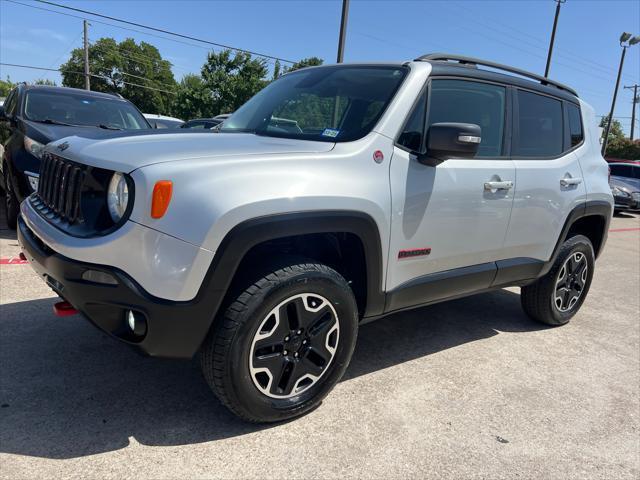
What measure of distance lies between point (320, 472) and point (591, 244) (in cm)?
342

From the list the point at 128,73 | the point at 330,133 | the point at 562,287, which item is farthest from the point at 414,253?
the point at 128,73

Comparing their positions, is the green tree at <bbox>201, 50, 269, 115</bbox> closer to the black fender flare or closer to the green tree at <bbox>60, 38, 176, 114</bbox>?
the green tree at <bbox>60, 38, 176, 114</bbox>

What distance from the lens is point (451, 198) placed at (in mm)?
2984

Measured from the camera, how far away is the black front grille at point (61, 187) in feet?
7.86

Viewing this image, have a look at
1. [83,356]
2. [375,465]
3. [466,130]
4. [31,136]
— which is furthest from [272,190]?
[31,136]

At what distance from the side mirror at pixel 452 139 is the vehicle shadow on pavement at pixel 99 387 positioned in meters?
1.46

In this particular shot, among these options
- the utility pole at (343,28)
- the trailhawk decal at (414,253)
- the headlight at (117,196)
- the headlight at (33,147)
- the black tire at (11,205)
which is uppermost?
the utility pole at (343,28)

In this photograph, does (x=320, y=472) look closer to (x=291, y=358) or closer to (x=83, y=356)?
(x=291, y=358)

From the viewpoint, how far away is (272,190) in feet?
7.36

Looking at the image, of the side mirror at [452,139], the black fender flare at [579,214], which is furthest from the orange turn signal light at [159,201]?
the black fender flare at [579,214]

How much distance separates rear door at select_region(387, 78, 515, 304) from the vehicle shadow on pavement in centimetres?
77

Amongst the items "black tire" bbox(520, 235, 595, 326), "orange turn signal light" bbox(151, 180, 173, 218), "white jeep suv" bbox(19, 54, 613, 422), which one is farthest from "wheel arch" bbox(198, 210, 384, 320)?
"black tire" bbox(520, 235, 595, 326)

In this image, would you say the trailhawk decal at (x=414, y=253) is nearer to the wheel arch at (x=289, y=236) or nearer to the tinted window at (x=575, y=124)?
the wheel arch at (x=289, y=236)

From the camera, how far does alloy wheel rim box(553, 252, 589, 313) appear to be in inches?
167
